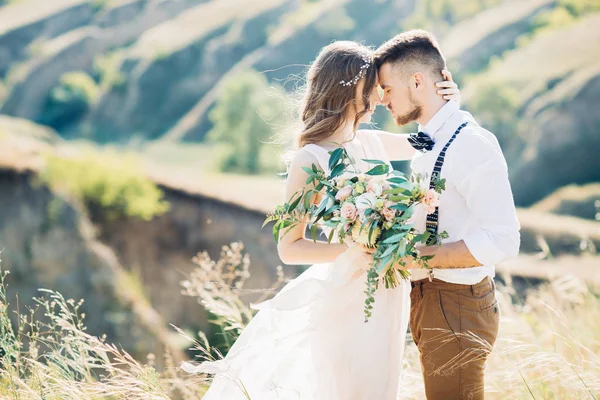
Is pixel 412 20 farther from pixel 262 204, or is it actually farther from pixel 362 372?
pixel 362 372

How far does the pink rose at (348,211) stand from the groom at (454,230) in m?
0.37

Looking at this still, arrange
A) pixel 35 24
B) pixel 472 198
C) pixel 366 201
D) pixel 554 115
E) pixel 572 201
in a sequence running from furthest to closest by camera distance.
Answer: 1. pixel 35 24
2. pixel 554 115
3. pixel 572 201
4. pixel 472 198
5. pixel 366 201

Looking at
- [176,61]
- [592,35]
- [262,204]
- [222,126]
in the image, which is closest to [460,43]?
[592,35]

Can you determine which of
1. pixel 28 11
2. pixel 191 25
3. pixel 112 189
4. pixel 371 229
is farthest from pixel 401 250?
pixel 28 11

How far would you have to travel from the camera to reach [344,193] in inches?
122

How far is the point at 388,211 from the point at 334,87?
1068 mm

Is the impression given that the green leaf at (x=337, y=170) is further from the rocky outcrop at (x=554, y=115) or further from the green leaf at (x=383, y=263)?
the rocky outcrop at (x=554, y=115)

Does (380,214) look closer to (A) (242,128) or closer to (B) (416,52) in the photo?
(B) (416,52)

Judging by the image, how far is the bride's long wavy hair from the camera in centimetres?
367

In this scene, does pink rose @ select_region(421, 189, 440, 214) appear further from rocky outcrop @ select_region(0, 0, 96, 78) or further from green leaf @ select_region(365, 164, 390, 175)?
rocky outcrop @ select_region(0, 0, 96, 78)

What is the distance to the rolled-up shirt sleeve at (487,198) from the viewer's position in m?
3.01

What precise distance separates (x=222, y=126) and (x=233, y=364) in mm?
68030

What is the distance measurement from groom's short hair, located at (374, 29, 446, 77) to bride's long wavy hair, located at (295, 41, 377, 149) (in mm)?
188

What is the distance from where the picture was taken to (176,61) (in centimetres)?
10512
